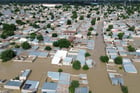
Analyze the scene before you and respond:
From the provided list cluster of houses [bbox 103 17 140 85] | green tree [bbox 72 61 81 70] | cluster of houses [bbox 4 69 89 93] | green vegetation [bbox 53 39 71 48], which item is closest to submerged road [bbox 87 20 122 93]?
cluster of houses [bbox 103 17 140 85]

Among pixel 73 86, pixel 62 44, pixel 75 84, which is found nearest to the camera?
pixel 73 86

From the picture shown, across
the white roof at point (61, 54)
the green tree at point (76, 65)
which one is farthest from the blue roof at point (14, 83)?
the white roof at point (61, 54)

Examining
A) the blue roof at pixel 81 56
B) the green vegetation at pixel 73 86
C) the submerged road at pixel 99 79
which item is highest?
the blue roof at pixel 81 56

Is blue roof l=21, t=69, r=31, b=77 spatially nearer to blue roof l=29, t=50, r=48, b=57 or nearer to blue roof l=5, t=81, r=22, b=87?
blue roof l=5, t=81, r=22, b=87

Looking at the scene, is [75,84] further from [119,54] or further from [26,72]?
[119,54]

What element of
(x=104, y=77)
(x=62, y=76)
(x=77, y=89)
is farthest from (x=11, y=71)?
(x=104, y=77)

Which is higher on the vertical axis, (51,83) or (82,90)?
(51,83)

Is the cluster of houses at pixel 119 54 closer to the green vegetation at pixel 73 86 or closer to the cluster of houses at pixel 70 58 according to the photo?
the cluster of houses at pixel 70 58

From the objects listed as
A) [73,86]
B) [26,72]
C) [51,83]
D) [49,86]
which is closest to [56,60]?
[26,72]

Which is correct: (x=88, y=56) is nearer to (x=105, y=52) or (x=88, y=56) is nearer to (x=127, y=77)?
(x=105, y=52)
